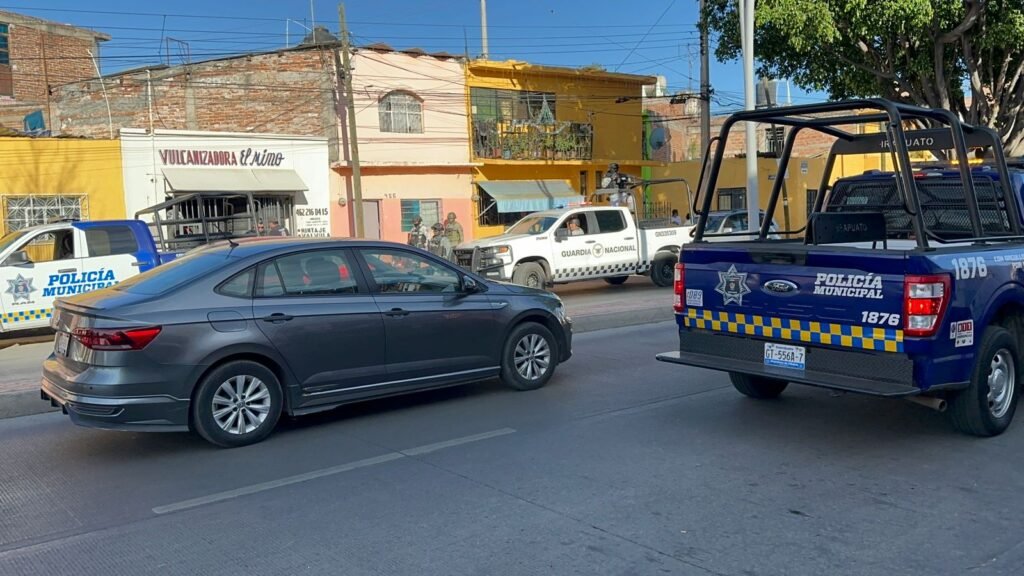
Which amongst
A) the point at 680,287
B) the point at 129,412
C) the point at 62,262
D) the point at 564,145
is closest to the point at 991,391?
the point at 680,287

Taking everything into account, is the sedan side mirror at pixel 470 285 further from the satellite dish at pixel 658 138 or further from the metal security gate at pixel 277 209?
the satellite dish at pixel 658 138

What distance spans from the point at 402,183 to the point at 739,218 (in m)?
10.0

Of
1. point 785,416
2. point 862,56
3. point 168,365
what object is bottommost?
point 785,416

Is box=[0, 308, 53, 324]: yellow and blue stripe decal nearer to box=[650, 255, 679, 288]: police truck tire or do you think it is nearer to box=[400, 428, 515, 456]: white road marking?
box=[400, 428, 515, 456]: white road marking

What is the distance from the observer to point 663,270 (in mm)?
18938

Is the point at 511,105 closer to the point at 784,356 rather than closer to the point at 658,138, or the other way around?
the point at 658,138

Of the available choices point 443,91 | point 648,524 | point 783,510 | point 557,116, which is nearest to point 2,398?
point 648,524

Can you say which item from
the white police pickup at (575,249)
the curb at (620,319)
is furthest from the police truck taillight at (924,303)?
the white police pickup at (575,249)

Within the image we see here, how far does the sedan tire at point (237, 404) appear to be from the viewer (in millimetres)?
6309

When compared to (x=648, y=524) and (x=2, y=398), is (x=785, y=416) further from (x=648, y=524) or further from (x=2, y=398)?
(x=2, y=398)

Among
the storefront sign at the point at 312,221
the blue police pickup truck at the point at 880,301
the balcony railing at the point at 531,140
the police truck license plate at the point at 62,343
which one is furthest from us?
the balcony railing at the point at 531,140

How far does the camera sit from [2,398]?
7.99m

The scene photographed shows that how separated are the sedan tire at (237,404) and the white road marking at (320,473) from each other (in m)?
0.91

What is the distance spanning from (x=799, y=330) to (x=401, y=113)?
21.5 meters
